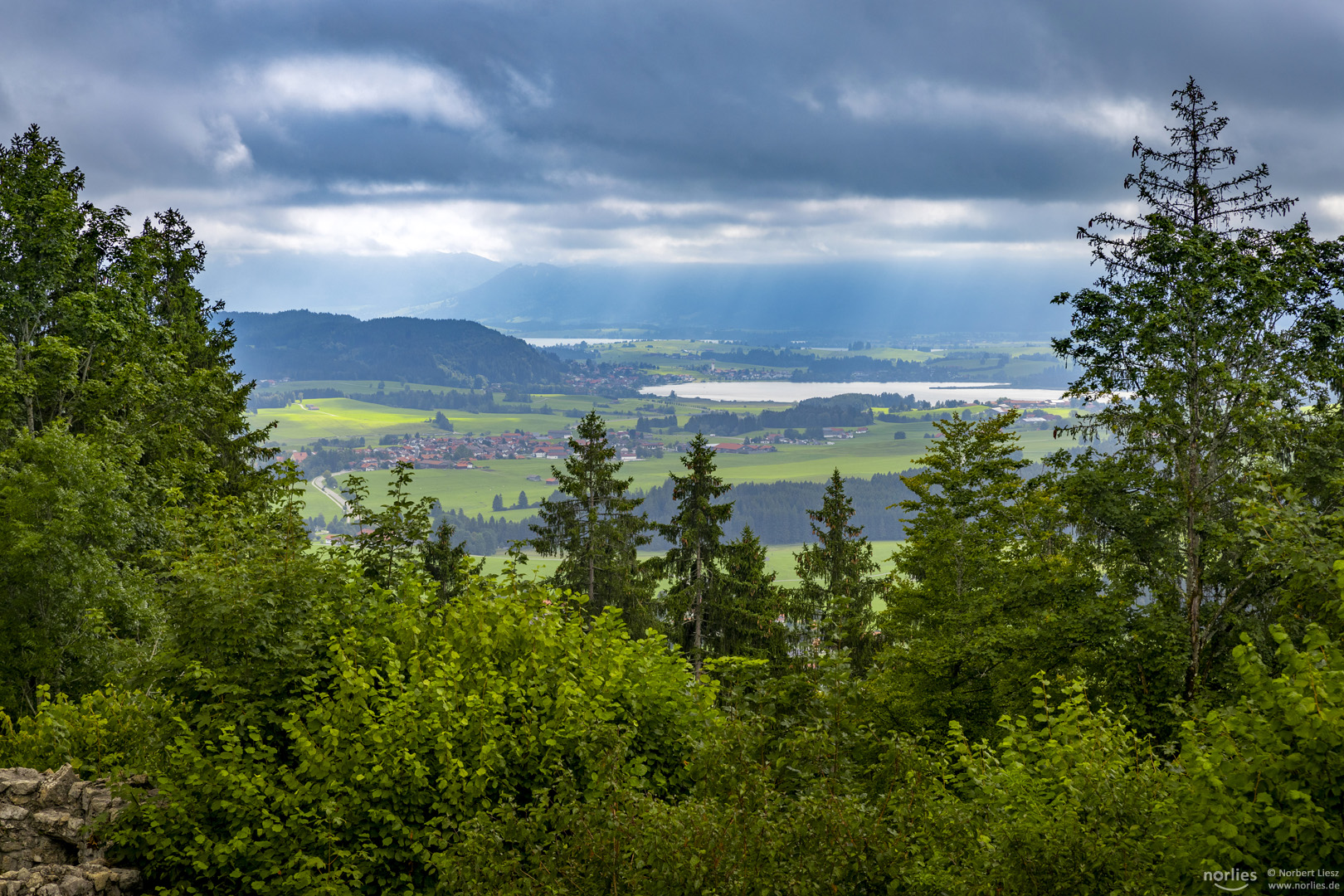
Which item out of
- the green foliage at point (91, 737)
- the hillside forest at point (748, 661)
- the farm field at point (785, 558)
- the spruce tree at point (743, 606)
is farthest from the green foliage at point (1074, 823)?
the farm field at point (785, 558)

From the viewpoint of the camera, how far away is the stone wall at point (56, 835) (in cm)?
798

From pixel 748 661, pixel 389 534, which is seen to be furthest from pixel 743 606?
pixel 748 661

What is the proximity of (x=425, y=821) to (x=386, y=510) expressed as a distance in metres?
10.6

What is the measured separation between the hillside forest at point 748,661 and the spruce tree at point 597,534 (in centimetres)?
364

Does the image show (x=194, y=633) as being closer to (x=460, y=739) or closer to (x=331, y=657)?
(x=331, y=657)

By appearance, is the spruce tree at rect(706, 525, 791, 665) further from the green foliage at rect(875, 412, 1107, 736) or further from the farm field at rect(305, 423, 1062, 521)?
the farm field at rect(305, 423, 1062, 521)

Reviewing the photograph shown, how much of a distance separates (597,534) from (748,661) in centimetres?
2271

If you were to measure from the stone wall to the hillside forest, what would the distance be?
399mm

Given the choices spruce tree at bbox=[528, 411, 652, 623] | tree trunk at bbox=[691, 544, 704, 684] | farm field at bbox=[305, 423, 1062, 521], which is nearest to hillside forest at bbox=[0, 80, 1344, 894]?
tree trunk at bbox=[691, 544, 704, 684]

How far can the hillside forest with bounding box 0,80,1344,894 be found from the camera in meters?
6.65

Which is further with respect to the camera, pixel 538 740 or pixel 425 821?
pixel 538 740

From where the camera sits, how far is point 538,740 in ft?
30.0

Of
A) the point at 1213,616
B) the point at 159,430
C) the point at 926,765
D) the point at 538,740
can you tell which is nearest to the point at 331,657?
the point at 538,740

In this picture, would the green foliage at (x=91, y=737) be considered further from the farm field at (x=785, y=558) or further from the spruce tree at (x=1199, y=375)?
the farm field at (x=785, y=558)
